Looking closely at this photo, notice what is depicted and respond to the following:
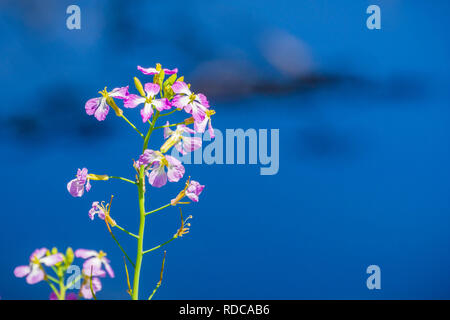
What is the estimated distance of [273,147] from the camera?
184 centimetres

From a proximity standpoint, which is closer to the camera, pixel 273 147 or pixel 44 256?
pixel 44 256

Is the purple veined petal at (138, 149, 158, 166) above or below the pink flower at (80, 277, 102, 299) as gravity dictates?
above

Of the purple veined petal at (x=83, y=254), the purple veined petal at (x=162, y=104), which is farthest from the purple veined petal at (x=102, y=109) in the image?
the purple veined petal at (x=83, y=254)

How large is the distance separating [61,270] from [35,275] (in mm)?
47

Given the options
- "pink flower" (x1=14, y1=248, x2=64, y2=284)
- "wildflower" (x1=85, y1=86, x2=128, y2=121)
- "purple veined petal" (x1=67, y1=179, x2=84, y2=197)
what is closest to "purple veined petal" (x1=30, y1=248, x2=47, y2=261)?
"pink flower" (x1=14, y1=248, x2=64, y2=284)

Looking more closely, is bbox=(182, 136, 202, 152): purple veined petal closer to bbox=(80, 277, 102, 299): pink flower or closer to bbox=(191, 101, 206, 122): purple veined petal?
bbox=(191, 101, 206, 122): purple veined petal

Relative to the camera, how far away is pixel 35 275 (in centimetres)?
48

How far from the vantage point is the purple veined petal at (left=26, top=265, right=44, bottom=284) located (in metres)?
0.47

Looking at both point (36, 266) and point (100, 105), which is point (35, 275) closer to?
point (36, 266)

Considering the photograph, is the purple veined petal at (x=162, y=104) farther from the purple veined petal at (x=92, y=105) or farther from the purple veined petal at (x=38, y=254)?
the purple veined petal at (x=38, y=254)

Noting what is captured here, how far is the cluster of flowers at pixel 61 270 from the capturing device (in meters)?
0.48
